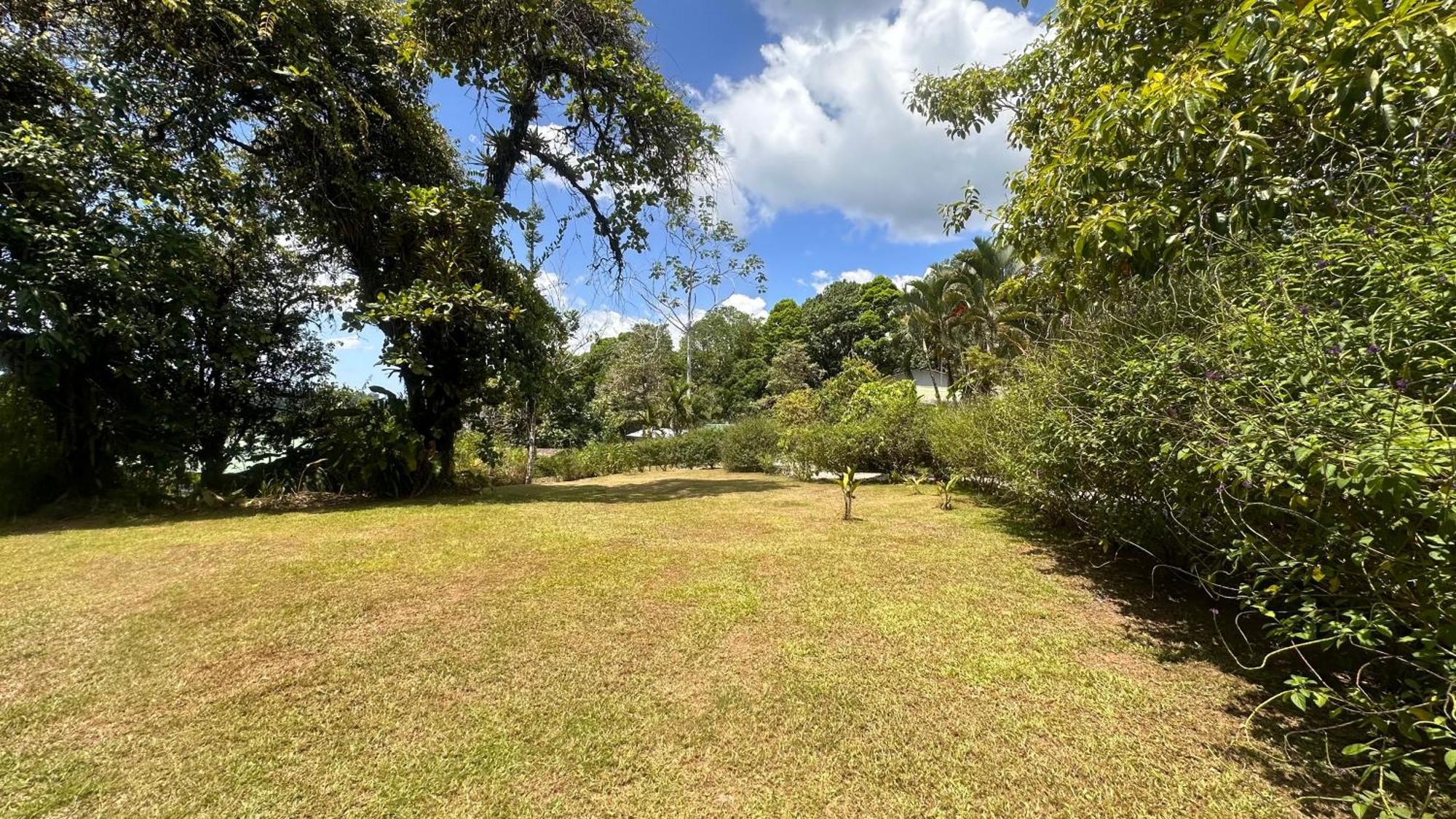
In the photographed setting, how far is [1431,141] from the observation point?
2.37 meters

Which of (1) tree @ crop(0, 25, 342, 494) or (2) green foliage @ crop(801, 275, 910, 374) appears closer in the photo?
(1) tree @ crop(0, 25, 342, 494)

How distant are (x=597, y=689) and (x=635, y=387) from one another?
87.4 feet

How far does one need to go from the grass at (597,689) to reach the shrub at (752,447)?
31.1 ft

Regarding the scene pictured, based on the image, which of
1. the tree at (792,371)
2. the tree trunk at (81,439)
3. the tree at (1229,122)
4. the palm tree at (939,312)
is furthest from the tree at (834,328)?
the tree trunk at (81,439)

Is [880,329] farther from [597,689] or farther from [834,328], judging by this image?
[597,689]

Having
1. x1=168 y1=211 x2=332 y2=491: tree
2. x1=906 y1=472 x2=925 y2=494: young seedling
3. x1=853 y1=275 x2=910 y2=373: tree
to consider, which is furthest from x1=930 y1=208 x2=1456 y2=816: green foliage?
x1=853 y1=275 x2=910 y2=373: tree

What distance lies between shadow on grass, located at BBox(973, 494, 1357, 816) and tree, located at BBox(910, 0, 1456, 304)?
6.94ft

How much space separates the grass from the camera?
6.43 feet

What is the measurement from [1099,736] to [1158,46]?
4081 millimetres

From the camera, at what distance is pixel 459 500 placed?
790 cm

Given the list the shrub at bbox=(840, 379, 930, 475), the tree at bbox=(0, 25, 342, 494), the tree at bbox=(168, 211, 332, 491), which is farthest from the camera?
the shrub at bbox=(840, 379, 930, 475)

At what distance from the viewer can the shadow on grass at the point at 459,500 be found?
591cm

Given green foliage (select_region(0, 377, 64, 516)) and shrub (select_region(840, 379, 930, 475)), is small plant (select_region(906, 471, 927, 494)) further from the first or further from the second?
green foliage (select_region(0, 377, 64, 516))

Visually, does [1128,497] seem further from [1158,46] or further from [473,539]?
[473,539]
